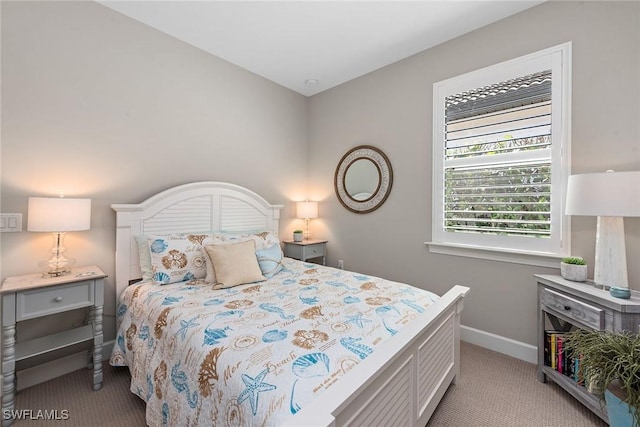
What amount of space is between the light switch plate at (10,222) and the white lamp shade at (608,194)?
12.1 ft

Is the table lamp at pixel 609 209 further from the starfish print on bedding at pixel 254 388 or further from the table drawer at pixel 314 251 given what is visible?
the table drawer at pixel 314 251

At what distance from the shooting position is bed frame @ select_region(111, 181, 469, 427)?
0.91 meters

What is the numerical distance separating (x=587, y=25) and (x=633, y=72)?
0.48 m

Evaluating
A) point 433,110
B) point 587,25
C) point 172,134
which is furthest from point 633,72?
point 172,134

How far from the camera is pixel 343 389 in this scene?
881 mm

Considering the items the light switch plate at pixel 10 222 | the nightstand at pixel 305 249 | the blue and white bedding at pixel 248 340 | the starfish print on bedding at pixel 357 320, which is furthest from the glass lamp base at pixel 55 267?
the nightstand at pixel 305 249

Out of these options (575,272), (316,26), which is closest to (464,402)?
Answer: (575,272)

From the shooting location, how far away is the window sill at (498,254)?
2.14 metres

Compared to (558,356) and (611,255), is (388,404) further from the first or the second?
(611,255)

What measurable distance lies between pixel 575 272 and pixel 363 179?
210 cm

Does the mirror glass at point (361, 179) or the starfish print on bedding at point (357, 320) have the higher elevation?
the mirror glass at point (361, 179)

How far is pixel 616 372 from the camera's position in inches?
41.6

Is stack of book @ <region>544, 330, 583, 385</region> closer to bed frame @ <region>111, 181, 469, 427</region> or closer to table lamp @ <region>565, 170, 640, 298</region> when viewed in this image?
table lamp @ <region>565, 170, 640, 298</region>

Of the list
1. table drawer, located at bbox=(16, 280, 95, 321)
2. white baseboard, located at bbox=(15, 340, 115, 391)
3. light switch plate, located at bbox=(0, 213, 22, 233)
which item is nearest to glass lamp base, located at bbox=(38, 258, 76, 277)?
table drawer, located at bbox=(16, 280, 95, 321)
